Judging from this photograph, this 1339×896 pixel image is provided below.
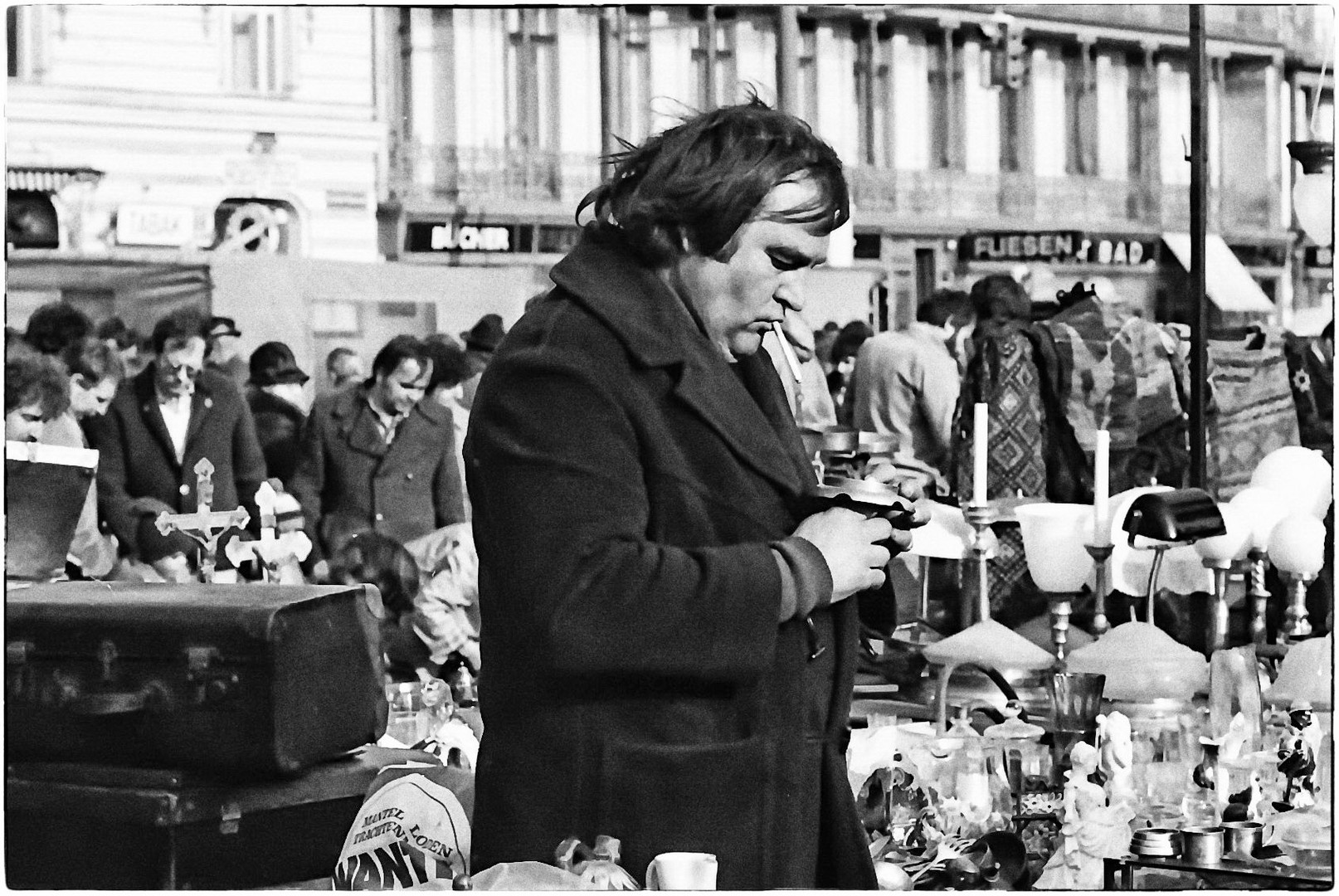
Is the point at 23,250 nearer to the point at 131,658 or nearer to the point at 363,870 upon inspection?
the point at 131,658

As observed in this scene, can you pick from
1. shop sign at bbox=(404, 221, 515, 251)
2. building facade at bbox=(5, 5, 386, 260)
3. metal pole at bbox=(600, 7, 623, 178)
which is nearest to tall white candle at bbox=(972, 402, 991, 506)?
building facade at bbox=(5, 5, 386, 260)

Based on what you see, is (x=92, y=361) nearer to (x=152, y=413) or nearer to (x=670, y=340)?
(x=152, y=413)

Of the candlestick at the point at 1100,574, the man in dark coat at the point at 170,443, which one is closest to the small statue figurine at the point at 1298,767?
the candlestick at the point at 1100,574

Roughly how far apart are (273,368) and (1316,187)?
107 inches

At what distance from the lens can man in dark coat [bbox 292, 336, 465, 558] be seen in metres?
5.25

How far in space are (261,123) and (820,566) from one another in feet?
21.1

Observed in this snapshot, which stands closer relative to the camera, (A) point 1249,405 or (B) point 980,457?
(B) point 980,457

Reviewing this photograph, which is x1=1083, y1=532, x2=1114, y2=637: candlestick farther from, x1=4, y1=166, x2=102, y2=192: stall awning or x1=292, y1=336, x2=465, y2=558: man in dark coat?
x1=4, y1=166, x2=102, y2=192: stall awning

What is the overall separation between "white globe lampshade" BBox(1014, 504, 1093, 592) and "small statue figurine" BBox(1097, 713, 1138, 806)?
491 millimetres

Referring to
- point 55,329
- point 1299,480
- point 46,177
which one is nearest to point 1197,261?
point 1299,480

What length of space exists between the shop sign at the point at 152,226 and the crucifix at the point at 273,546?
1.90 meters

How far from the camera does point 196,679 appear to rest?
234 cm

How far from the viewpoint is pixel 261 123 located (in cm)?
784

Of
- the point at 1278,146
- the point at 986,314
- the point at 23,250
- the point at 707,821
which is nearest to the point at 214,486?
the point at 23,250
